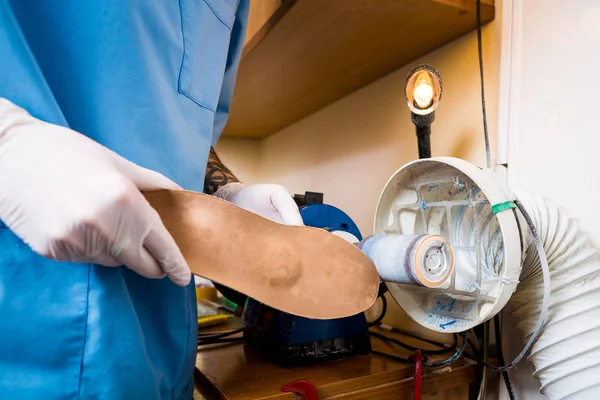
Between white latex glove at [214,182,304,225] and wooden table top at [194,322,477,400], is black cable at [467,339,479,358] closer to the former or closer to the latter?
wooden table top at [194,322,477,400]

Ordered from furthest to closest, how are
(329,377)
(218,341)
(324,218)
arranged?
1. (218,341)
2. (324,218)
3. (329,377)

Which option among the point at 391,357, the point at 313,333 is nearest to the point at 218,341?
the point at 313,333

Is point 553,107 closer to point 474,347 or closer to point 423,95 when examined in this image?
point 423,95

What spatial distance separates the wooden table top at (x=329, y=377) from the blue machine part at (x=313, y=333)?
18 millimetres

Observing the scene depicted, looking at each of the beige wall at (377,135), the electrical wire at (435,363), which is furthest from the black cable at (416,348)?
the beige wall at (377,135)

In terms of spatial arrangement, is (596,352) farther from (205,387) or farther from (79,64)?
(79,64)

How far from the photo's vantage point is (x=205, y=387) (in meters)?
0.62

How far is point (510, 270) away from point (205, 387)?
47cm

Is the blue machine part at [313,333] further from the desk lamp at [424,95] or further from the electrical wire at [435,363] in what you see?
the desk lamp at [424,95]

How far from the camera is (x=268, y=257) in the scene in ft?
1.46

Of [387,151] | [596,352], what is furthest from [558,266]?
[387,151]

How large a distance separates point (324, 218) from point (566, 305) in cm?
38

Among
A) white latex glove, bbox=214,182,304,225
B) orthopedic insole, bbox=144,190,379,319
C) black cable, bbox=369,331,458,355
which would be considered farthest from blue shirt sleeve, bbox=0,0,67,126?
black cable, bbox=369,331,458,355

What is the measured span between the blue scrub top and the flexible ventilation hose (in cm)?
47
